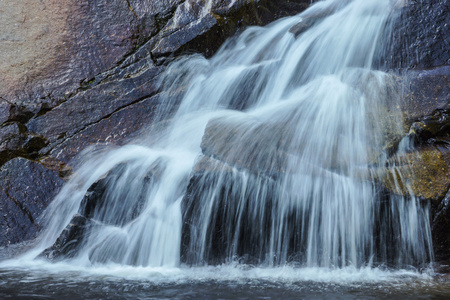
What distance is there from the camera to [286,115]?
5.55 m

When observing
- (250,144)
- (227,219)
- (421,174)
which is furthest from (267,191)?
(421,174)

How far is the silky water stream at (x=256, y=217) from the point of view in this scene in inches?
157

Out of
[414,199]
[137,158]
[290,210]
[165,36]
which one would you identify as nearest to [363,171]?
[414,199]

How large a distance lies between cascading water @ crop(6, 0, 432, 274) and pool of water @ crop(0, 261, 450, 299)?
0.67 ft

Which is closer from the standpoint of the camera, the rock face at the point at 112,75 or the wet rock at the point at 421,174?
the wet rock at the point at 421,174

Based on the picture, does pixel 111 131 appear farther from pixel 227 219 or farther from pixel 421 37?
pixel 421 37

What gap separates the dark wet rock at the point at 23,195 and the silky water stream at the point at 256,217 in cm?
20

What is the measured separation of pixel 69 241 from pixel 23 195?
1337 mm

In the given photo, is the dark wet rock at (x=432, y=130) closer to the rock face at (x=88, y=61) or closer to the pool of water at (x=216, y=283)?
the pool of water at (x=216, y=283)

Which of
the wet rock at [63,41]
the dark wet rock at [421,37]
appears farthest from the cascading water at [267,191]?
the wet rock at [63,41]

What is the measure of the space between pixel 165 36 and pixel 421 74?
3945mm

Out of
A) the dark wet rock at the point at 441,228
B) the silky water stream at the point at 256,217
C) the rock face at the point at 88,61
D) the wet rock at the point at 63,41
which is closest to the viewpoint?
the silky water stream at the point at 256,217

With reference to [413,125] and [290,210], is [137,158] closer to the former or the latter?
[290,210]

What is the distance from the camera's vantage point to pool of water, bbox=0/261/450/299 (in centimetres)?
359
